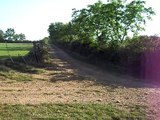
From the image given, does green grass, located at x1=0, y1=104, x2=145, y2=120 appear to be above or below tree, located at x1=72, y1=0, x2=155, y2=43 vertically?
Answer: below

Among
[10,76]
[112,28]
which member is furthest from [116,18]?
[10,76]

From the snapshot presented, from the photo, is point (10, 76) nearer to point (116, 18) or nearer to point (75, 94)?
point (75, 94)

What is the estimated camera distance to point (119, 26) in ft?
100

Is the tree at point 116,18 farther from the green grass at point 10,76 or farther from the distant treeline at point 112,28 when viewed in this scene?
the green grass at point 10,76

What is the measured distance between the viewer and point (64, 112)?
9508mm

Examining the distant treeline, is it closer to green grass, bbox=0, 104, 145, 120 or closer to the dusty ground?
the dusty ground

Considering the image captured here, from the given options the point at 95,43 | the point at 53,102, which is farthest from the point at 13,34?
the point at 53,102

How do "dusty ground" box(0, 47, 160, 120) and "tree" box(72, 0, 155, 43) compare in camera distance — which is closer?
"dusty ground" box(0, 47, 160, 120)

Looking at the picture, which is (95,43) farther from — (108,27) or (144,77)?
Answer: (144,77)

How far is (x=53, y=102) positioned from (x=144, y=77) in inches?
404

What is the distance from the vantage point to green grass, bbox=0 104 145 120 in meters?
9.02

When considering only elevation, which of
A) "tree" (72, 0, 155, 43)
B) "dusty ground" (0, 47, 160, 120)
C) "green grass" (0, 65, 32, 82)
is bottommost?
"dusty ground" (0, 47, 160, 120)

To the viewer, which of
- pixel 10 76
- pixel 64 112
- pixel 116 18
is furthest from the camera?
pixel 116 18

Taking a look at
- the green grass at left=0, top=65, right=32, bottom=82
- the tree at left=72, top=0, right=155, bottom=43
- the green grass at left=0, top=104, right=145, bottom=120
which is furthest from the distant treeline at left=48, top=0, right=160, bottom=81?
the green grass at left=0, top=104, right=145, bottom=120
